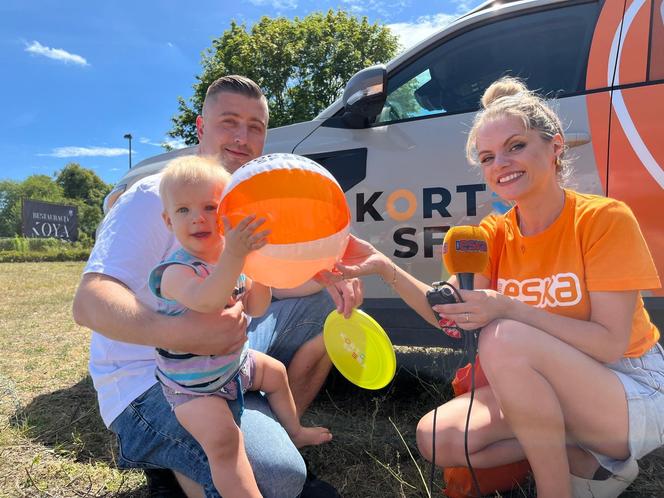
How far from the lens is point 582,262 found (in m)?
1.49

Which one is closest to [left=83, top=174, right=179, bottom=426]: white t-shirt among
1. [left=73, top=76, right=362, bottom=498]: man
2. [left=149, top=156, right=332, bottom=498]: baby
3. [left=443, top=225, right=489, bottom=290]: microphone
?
[left=73, top=76, right=362, bottom=498]: man

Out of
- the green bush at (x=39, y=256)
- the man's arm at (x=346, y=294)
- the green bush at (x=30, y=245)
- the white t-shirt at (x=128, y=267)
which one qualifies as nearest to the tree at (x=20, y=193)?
the green bush at (x=30, y=245)

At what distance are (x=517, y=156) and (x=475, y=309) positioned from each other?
0.52 m

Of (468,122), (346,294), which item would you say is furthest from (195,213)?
(468,122)

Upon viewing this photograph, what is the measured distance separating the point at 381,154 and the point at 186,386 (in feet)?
5.14

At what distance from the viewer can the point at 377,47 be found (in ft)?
60.2

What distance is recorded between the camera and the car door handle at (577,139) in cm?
211

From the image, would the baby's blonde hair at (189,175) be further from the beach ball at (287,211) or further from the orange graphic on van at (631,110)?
the orange graphic on van at (631,110)

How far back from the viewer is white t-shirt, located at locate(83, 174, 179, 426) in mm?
1520

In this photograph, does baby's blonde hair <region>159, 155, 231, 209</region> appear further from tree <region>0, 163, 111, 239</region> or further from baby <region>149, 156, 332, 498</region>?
tree <region>0, 163, 111, 239</region>

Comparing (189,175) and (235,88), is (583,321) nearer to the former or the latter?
(189,175)

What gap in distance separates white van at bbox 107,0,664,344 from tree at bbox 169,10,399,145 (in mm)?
14810

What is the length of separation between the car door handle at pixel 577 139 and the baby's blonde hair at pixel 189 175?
1.59 meters

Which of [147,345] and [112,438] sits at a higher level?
[147,345]
